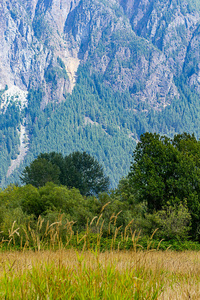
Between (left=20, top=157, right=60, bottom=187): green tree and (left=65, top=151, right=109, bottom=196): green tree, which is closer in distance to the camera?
(left=20, top=157, right=60, bottom=187): green tree

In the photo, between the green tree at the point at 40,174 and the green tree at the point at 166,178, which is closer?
the green tree at the point at 166,178

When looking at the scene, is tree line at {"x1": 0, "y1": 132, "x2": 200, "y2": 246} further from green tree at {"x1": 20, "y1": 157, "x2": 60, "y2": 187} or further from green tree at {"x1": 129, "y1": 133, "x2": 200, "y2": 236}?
green tree at {"x1": 20, "y1": 157, "x2": 60, "y2": 187}

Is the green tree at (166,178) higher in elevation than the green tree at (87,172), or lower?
lower

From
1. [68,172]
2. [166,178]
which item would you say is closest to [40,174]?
[68,172]

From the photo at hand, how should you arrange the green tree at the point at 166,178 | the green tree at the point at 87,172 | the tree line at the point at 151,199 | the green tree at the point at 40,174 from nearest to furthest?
the tree line at the point at 151,199
the green tree at the point at 166,178
the green tree at the point at 40,174
the green tree at the point at 87,172

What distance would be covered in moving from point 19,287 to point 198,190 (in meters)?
30.2

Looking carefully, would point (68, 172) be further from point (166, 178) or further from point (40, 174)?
point (166, 178)

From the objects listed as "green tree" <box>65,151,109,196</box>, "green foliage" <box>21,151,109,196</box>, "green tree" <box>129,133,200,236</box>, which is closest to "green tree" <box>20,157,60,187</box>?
"green foliage" <box>21,151,109,196</box>

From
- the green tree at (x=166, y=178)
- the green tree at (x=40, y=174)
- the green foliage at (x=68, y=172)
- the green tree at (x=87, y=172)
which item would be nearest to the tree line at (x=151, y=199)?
the green tree at (x=166, y=178)

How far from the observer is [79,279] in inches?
154

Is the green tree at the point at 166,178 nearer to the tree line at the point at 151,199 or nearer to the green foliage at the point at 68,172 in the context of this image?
the tree line at the point at 151,199

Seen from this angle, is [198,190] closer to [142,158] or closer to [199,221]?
[199,221]

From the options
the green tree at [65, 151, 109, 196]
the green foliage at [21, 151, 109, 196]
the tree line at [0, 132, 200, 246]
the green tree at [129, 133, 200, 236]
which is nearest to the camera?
the tree line at [0, 132, 200, 246]

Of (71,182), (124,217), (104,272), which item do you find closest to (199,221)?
(124,217)
